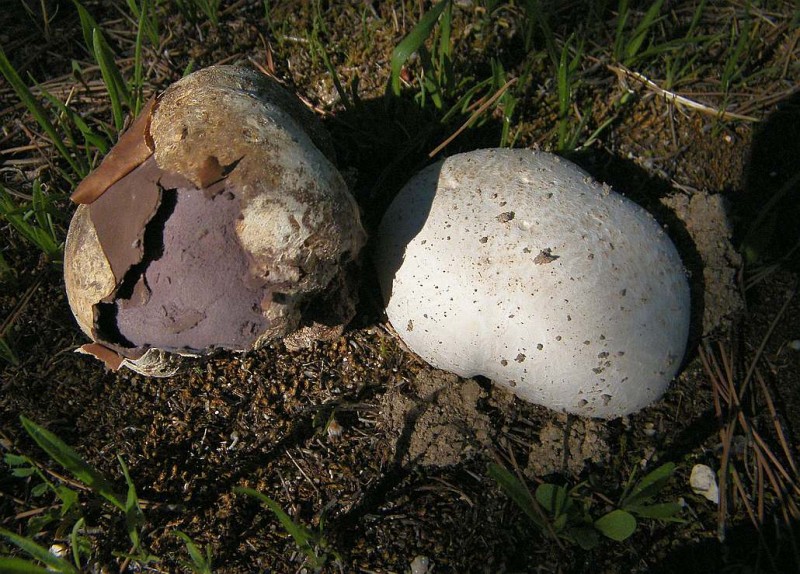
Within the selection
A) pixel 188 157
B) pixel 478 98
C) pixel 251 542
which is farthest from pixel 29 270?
pixel 478 98

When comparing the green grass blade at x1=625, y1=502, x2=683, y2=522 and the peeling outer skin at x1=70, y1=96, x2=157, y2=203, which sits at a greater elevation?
the peeling outer skin at x1=70, y1=96, x2=157, y2=203

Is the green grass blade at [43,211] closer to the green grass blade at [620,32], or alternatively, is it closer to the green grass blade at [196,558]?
the green grass blade at [196,558]

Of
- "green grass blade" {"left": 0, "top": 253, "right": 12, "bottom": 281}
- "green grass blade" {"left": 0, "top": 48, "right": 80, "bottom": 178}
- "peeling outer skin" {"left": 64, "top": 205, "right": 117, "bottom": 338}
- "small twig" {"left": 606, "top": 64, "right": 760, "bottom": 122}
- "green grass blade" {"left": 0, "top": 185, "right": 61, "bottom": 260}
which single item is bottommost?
"green grass blade" {"left": 0, "top": 253, "right": 12, "bottom": 281}

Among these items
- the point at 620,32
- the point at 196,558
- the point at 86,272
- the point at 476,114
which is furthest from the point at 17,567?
the point at 620,32

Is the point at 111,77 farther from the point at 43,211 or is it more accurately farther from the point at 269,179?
the point at 269,179

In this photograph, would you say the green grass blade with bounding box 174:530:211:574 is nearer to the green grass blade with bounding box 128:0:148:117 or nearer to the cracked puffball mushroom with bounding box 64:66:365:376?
the cracked puffball mushroom with bounding box 64:66:365:376

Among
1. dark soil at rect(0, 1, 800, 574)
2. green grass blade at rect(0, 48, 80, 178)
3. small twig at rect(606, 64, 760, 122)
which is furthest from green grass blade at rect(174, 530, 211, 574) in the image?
small twig at rect(606, 64, 760, 122)
